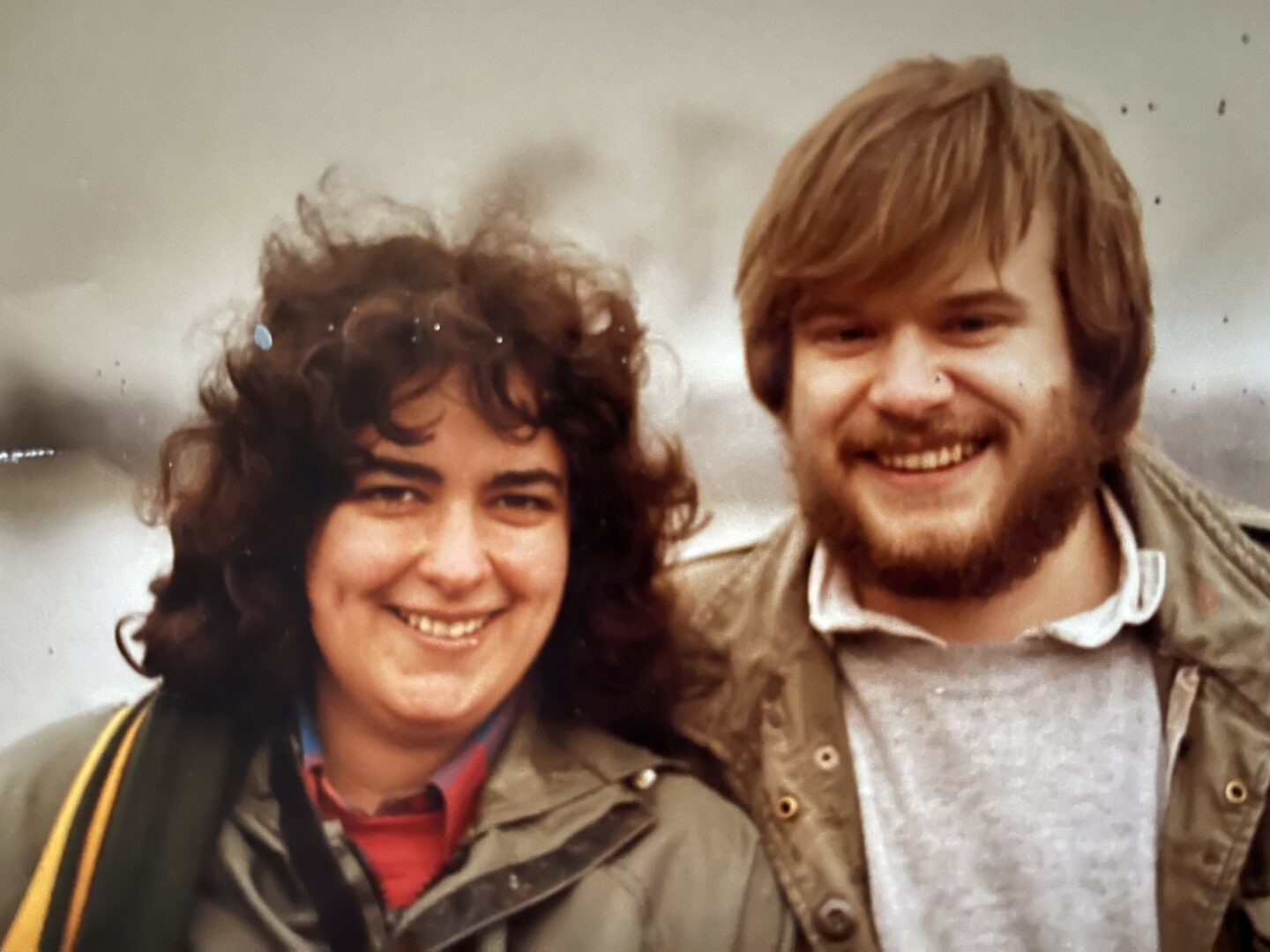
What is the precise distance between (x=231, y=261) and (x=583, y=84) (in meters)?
0.55

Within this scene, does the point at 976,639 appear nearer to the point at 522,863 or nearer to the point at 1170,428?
the point at 1170,428

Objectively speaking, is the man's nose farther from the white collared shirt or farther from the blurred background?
the white collared shirt

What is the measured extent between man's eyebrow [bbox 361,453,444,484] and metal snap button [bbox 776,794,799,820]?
2.05 feet

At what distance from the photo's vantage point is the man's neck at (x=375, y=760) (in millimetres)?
1447

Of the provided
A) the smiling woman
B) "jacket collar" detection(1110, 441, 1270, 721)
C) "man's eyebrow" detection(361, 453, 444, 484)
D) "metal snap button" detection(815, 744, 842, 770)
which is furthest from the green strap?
"jacket collar" detection(1110, 441, 1270, 721)

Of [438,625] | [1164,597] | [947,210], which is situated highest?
[947,210]

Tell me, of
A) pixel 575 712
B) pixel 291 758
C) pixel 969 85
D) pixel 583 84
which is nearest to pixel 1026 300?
pixel 969 85

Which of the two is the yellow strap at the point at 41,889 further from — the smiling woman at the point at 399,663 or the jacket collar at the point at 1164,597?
the jacket collar at the point at 1164,597

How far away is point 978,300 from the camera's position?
1.40 meters

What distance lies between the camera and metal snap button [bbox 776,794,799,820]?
1457mm

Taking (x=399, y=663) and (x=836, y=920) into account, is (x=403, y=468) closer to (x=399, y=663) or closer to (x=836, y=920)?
(x=399, y=663)

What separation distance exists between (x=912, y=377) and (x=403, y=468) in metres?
0.67

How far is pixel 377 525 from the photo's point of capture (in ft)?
4.65

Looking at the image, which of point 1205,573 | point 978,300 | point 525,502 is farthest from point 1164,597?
point 525,502
